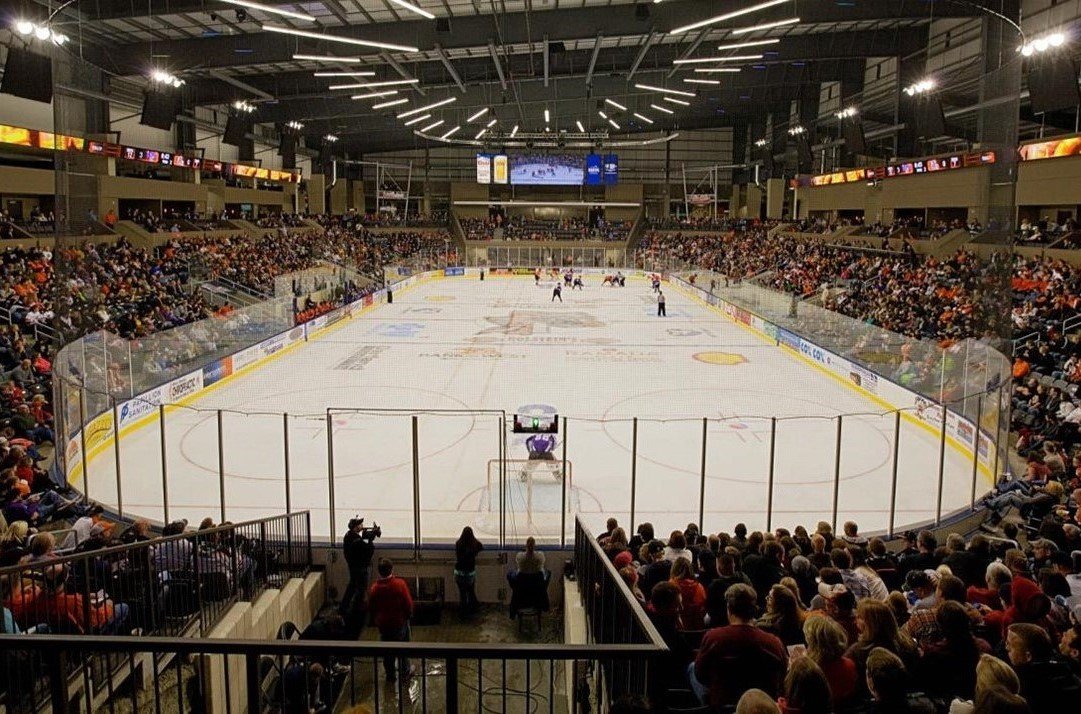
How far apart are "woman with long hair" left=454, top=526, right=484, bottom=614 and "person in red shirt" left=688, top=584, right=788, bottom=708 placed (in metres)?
4.68

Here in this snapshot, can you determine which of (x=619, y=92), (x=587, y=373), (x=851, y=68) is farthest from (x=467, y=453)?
(x=851, y=68)

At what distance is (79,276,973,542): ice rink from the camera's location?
10672 millimetres

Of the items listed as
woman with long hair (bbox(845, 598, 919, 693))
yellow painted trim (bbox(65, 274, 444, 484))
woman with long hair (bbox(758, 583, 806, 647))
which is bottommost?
yellow painted trim (bbox(65, 274, 444, 484))

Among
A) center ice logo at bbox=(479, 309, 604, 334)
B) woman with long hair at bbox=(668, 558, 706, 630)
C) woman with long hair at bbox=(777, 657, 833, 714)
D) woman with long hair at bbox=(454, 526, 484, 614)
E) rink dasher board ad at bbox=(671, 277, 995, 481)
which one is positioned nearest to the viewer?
woman with long hair at bbox=(777, 657, 833, 714)

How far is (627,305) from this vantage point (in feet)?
119

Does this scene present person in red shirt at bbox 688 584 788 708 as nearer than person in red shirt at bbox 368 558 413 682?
Yes

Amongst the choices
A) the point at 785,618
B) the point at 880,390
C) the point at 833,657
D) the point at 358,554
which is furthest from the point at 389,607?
the point at 880,390

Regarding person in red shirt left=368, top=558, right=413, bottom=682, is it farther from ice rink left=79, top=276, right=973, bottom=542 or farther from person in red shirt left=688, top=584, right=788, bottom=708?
person in red shirt left=688, top=584, right=788, bottom=708

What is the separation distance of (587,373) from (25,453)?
12.4 m

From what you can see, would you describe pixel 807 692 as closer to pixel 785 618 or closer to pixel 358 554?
pixel 785 618

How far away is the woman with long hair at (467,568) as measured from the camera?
8.23 m

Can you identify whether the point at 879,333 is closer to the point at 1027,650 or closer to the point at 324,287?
the point at 1027,650

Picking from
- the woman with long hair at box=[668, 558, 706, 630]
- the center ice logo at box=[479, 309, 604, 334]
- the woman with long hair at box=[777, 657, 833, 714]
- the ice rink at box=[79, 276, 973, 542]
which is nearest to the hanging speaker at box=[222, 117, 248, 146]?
the ice rink at box=[79, 276, 973, 542]

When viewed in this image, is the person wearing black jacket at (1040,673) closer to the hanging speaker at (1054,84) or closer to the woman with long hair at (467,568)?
the woman with long hair at (467,568)
